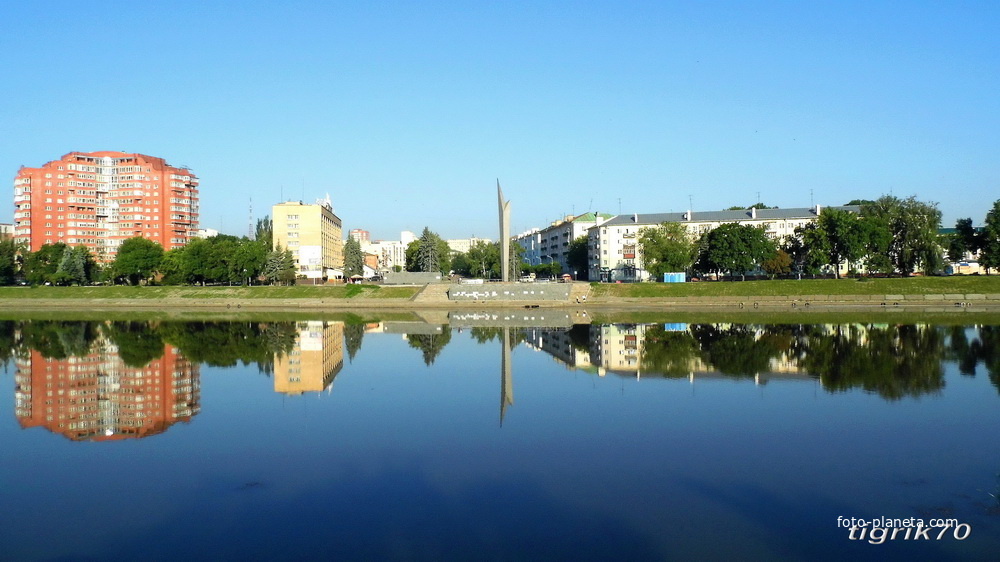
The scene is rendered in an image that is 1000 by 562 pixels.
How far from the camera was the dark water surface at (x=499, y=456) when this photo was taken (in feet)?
35.3

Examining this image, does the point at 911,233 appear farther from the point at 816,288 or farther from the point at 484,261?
the point at 484,261

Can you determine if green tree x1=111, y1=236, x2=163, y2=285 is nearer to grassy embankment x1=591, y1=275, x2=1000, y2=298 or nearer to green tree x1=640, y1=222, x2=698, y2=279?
grassy embankment x1=591, y1=275, x2=1000, y2=298

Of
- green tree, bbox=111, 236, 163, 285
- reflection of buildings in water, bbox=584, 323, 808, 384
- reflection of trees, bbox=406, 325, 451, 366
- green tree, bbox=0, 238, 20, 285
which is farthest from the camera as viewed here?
green tree, bbox=0, 238, 20, 285

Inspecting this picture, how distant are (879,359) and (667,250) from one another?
5702 cm

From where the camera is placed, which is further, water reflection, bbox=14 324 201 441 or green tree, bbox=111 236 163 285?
green tree, bbox=111 236 163 285

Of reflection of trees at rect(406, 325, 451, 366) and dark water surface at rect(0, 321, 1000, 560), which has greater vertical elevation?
reflection of trees at rect(406, 325, 451, 366)

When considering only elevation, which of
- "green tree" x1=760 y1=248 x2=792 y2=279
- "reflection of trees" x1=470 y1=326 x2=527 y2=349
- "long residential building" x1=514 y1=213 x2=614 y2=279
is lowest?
"reflection of trees" x1=470 y1=326 x2=527 y2=349

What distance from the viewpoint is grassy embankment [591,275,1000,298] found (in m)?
67.1

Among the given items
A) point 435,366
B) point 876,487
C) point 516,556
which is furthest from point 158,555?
point 435,366

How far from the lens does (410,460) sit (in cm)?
1497

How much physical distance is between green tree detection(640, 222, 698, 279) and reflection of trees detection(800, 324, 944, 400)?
41.7 m

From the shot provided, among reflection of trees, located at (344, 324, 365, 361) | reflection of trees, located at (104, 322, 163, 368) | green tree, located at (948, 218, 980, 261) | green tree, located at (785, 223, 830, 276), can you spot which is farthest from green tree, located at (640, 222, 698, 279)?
reflection of trees, located at (104, 322, 163, 368)

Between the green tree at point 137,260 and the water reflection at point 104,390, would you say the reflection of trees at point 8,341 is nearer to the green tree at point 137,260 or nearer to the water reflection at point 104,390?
the water reflection at point 104,390

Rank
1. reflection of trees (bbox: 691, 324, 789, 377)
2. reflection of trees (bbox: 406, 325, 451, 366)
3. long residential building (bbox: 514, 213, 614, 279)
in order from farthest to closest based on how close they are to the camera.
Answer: long residential building (bbox: 514, 213, 614, 279), reflection of trees (bbox: 406, 325, 451, 366), reflection of trees (bbox: 691, 324, 789, 377)
